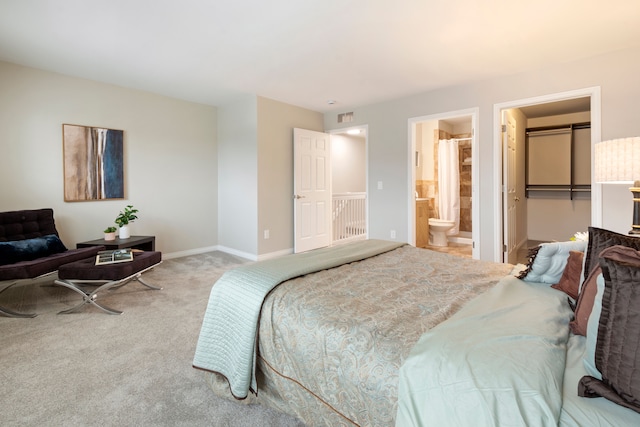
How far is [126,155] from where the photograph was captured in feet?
14.3

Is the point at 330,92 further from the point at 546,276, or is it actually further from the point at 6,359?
the point at 6,359

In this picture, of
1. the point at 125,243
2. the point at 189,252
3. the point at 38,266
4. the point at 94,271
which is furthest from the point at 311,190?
the point at 38,266

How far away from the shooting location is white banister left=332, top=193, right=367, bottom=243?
604cm

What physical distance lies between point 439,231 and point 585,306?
15.6ft

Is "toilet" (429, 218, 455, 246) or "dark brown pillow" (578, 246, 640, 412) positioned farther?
"toilet" (429, 218, 455, 246)

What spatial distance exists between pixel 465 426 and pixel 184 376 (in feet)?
5.19

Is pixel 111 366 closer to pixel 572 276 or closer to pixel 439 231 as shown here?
pixel 572 276

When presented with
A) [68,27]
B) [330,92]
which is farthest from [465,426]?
[330,92]

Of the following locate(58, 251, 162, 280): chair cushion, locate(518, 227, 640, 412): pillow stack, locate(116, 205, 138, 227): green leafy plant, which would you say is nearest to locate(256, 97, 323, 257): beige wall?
locate(116, 205, 138, 227): green leafy plant

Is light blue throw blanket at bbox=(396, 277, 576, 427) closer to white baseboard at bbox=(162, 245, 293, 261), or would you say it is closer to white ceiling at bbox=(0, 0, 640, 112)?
white ceiling at bbox=(0, 0, 640, 112)

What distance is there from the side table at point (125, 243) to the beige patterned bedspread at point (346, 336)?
8.48 feet

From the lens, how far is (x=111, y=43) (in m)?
2.95

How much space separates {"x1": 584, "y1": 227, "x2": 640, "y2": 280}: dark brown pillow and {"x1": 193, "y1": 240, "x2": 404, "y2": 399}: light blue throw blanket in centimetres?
121

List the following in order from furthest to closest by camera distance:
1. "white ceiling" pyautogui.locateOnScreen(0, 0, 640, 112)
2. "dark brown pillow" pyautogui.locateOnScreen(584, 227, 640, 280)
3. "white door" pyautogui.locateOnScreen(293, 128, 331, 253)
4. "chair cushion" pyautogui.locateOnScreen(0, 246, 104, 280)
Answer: "white door" pyautogui.locateOnScreen(293, 128, 331, 253), "chair cushion" pyautogui.locateOnScreen(0, 246, 104, 280), "white ceiling" pyautogui.locateOnScreen(0, 0, 640, 112), "dark brown pillow" pyautogui.locateOnScreen(584, 227, 640, 280)
